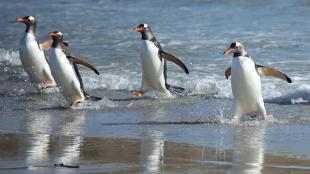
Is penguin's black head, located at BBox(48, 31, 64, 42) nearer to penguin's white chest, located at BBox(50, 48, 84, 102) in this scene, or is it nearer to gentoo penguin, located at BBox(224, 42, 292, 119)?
penguin's white chest, located at BBox(50, 48, 84, 102)

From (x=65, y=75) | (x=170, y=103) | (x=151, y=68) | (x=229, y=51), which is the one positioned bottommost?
(x=170, y=103)

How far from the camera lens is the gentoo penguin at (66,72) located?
10992mm

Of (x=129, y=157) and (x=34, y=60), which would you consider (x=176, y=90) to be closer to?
(x=34, y=60)

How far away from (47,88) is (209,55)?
3293mm

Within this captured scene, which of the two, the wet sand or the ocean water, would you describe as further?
the ocean water

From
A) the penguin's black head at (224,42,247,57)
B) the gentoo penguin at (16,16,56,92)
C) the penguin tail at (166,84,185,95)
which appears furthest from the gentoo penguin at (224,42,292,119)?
the gentoo penguin at (16,16,56,92)

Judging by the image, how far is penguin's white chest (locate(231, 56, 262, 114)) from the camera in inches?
376

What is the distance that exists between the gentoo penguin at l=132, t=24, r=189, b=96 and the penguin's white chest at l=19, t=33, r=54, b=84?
5.05ft

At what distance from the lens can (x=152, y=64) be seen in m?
11.6

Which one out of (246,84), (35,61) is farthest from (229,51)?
(35,61)

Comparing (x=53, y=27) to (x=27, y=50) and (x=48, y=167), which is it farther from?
(x=48, y=167)

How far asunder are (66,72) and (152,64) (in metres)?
1.14

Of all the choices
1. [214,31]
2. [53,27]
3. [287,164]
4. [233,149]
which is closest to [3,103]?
[233,149]

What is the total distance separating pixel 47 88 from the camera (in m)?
12.3
